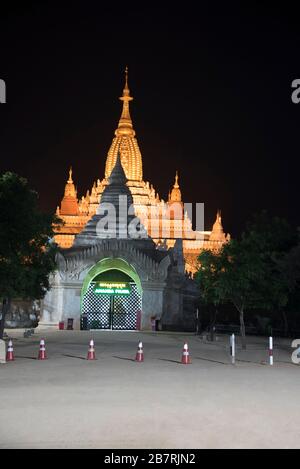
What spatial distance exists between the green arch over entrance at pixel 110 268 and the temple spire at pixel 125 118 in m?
47.9

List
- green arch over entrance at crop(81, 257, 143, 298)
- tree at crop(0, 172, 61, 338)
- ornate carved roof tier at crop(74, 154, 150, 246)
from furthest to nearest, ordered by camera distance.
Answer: ornate carved roof tier at crop(74, 154, 150, 246) < green arch over entrance at crop(81, 257, 143, 298) < tree at crop(0, 172, 61, 338)

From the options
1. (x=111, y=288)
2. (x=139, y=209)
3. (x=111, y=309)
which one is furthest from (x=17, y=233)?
(x=139, y=209)

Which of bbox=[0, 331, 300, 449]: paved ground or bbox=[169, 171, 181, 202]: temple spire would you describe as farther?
bbox=[169, 171, 181, 202]: temple spire

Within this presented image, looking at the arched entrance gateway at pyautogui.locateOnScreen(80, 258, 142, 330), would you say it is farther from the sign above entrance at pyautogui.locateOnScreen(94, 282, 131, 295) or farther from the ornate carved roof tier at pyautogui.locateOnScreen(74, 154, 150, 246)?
the ornate carved roof tier at pyautogui.locateOnScreen(74, 154, 150, 246)

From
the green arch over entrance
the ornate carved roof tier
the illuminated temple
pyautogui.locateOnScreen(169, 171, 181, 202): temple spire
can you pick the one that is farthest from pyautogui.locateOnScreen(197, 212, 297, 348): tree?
pyautogui.locateOnScreen(169, 171, 181, 202): temple spire

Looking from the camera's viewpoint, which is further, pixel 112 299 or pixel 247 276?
pixel 112 299

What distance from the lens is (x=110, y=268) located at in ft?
157

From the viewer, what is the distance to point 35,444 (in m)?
9.15

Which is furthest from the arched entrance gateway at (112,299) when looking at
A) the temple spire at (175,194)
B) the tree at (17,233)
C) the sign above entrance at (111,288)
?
the temple spire at (175,194)

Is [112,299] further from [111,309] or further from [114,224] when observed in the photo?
[114,224]

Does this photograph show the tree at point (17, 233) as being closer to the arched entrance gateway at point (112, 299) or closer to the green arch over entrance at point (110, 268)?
the green arch over entrance at point (110, 268)

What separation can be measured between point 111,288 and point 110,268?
188 centimetres

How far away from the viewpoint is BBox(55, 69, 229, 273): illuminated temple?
85.6 meters
